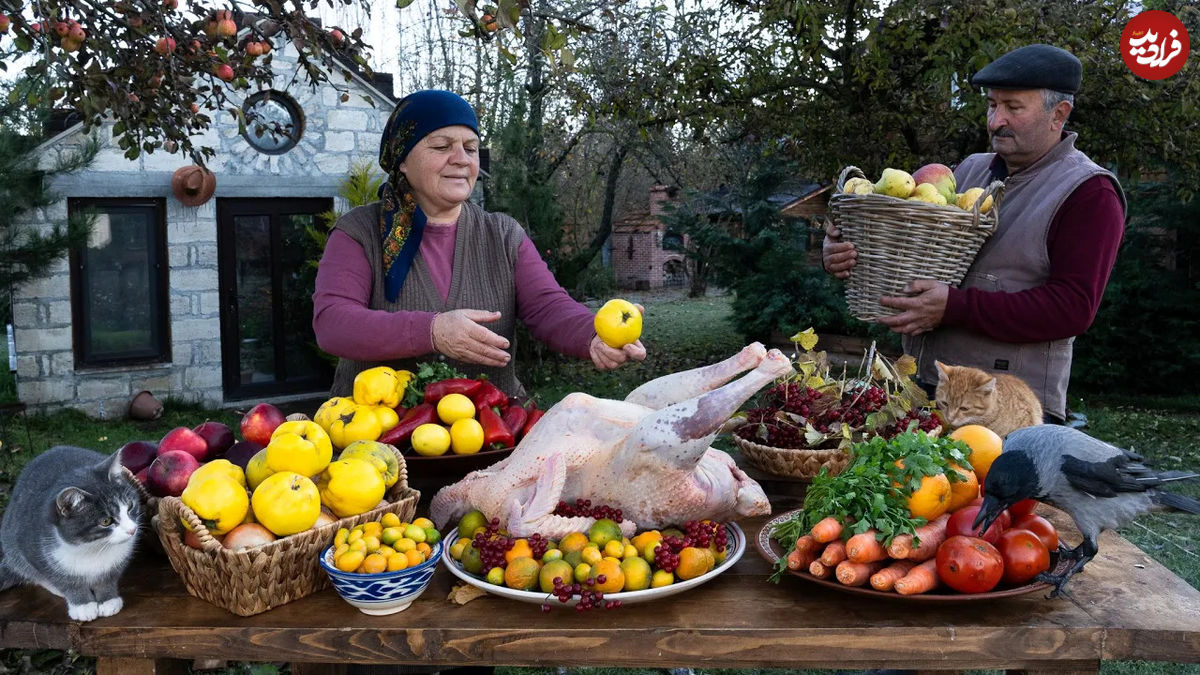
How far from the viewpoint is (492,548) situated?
75.9 inches

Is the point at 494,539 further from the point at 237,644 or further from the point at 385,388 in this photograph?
the point at 385,388

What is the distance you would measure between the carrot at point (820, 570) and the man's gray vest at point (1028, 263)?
161 centimetres

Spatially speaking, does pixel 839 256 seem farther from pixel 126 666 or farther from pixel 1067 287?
pixel 126 666

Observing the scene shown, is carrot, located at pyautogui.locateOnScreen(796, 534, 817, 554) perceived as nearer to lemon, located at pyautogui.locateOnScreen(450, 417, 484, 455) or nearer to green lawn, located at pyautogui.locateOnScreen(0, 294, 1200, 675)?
lemon, located at pyautogui.locateOnScreen(450, 417, 484, 455)

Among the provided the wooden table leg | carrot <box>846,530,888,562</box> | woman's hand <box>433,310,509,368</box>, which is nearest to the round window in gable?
woman's hand <box>433,310,509,368</box>

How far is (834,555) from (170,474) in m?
1.53

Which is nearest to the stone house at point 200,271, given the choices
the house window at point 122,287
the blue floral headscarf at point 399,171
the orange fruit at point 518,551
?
the house window at point 122,287

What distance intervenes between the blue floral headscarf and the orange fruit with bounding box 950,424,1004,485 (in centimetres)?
184

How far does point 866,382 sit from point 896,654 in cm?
117

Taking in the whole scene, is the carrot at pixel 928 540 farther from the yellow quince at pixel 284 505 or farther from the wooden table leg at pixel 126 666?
the wooden table leg at pixel 126 666

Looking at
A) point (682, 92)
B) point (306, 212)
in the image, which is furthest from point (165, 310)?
point (682, 92)

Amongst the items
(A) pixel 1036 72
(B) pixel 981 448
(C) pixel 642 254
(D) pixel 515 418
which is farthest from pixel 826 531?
(C) pixel 642 254

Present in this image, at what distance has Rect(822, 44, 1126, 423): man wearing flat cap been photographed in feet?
9.66

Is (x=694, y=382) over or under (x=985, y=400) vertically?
over
